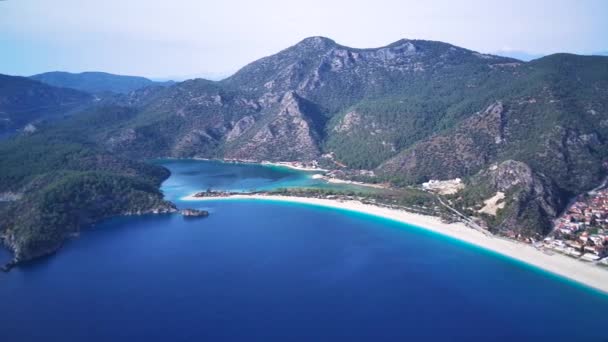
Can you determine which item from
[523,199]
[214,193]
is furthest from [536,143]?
[214,193]

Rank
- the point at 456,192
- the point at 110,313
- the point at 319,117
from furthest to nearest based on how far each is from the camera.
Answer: the point at 319,117 < the point at 456,192 < the point at 110,313

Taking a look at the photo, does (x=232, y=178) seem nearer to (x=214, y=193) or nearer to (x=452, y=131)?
(x=214, y=193)

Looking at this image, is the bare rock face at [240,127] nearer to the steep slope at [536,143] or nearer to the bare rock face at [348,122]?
the bare rock face at [348,122]

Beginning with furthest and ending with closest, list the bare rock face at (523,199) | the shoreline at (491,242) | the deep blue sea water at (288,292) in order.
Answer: the bare rock face at (523,199) < the shoreline at (491,242) < the deep blue sea water at (288,292)

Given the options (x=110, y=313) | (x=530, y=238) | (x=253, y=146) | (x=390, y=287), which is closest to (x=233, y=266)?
(x=110, y=313)

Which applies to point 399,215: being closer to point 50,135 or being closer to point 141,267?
point 141,267

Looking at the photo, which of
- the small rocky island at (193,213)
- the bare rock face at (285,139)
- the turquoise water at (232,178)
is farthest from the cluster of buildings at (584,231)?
the bare rock face at (285,139)
